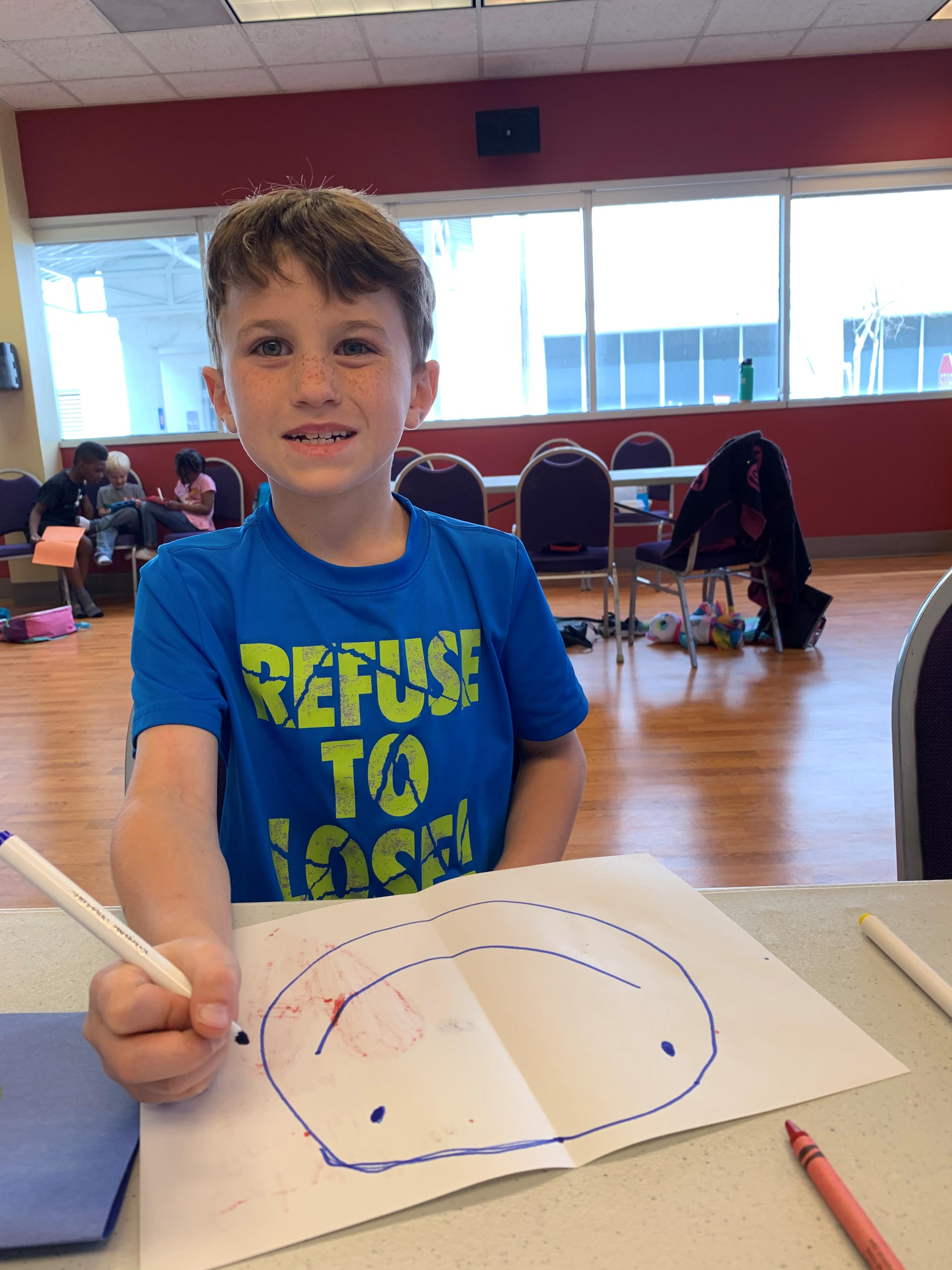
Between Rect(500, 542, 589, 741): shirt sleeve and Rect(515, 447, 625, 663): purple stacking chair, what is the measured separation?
2.92 meters

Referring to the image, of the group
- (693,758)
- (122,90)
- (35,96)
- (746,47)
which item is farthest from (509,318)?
(693,758)

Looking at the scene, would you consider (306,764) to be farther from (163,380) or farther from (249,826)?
(163,380)

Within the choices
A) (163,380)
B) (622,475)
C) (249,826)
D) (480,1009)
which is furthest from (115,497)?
(480,1009)

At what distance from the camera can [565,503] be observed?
3.97 metres

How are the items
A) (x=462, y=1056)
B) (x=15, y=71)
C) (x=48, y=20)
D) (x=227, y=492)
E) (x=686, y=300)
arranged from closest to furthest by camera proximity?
(x=462, y=1056) < (x=48, y=20) < (x=15, y=71) < (x=227, y=492) < (x=686, y=300)

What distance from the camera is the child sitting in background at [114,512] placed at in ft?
18.6

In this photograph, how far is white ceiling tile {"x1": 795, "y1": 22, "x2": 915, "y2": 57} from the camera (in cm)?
537

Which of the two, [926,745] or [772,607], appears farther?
[772,607]

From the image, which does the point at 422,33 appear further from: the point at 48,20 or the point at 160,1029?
the point at 160,1029

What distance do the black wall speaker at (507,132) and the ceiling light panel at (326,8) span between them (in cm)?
86

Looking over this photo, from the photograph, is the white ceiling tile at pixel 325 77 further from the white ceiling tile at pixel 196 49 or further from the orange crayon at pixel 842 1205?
the orange crayon at pixel 842 1205

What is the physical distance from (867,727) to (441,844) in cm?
239

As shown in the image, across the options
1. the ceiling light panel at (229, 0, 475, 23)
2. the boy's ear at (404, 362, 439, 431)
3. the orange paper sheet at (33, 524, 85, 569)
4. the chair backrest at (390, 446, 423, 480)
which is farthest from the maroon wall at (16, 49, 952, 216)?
the boy's ear at (404, 362, 439, 431)

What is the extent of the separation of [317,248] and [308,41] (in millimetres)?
5261
